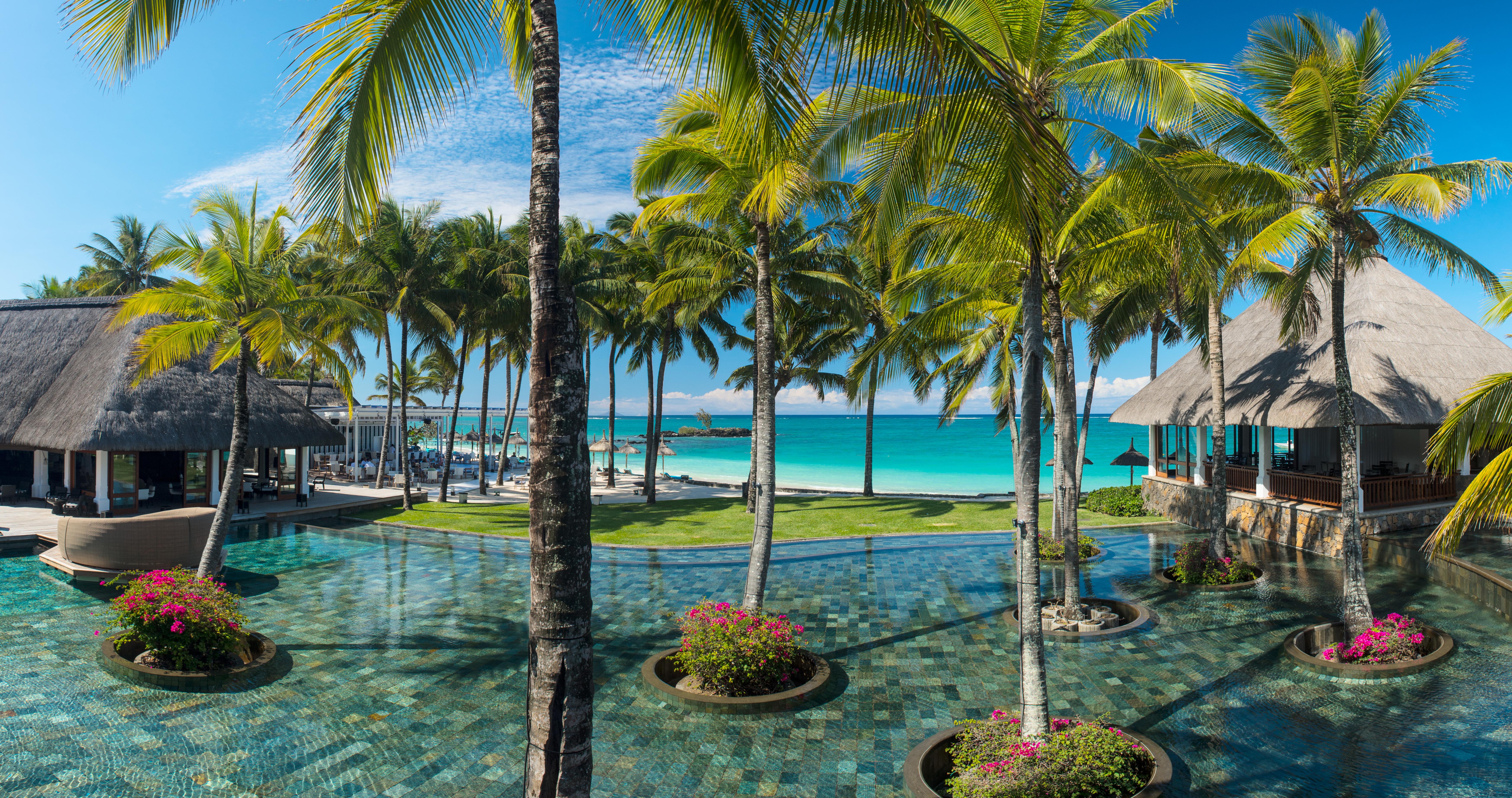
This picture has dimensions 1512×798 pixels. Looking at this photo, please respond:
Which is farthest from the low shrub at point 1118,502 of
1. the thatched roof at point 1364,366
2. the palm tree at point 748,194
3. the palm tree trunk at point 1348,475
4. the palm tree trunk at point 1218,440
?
the palm tree at point 748,194

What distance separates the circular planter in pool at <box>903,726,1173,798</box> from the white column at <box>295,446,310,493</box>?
67.4 feet

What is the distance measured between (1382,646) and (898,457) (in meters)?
68.2

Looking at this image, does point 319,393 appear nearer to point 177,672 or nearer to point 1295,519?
point 177,672

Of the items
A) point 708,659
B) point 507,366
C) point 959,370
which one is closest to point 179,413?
point 507,366

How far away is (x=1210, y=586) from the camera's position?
11.7m

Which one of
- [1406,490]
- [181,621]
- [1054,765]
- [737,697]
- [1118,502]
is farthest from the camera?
[1118,502]

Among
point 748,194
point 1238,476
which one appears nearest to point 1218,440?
point 1238,476

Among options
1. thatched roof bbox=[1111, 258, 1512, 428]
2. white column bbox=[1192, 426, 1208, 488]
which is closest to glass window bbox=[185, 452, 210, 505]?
thatched roof bbox=[1111, 258, 1512, 428]

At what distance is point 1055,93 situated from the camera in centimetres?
761

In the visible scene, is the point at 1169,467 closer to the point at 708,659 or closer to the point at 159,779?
the point at 708,659

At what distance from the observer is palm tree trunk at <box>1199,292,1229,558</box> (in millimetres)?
12336

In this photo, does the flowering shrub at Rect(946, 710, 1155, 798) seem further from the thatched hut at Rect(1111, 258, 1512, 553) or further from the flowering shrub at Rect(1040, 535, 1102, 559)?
the thatched hut at Rect(1111, 258, 1512, 553)

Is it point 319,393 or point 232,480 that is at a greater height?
point 319,393

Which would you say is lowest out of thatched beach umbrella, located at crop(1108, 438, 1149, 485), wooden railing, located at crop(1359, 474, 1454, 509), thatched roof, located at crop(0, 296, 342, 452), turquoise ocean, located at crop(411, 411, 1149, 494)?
turquoise ocean, located at crop(411, 411, 1149, 494)
